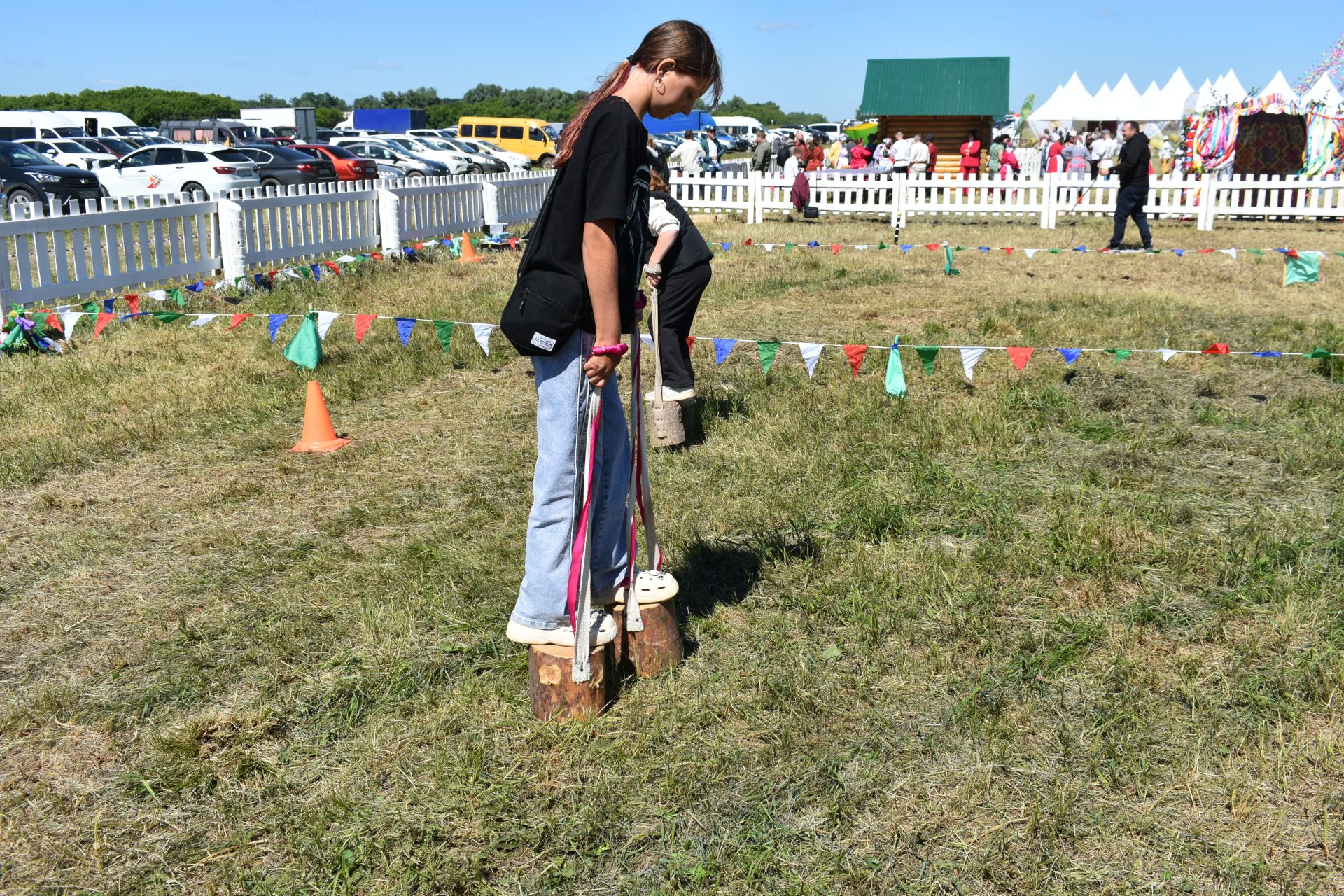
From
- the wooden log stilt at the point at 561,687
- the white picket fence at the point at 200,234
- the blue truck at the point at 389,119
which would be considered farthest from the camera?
the blue truck at the point at 389,119

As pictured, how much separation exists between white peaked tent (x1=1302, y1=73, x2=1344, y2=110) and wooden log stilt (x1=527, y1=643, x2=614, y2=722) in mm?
27176

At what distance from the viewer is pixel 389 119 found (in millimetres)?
57188

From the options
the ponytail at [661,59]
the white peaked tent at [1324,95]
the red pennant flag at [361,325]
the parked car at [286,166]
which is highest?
the white peaked tent at [1324,95]

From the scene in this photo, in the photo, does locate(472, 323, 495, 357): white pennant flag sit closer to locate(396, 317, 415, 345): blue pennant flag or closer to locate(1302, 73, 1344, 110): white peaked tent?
locate(396, 317, 415, 345): blue pennant flag

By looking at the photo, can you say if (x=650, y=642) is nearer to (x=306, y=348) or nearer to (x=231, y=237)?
(x=306, y=348)

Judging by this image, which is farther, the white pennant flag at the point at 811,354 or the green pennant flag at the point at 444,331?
the green pennant flag at the point at 444,331

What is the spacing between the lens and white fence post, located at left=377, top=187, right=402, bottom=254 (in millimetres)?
14148

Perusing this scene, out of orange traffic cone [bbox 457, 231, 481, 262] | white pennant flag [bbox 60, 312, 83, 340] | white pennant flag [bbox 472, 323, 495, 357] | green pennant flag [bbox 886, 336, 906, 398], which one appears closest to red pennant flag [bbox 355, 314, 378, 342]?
white pennant flag [bbox 472, 323, 495, 357]

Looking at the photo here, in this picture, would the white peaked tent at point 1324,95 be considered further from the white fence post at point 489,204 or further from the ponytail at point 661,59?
the ponytail at point 661,59

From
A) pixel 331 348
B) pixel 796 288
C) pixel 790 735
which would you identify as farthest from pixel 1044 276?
pixel 790 735

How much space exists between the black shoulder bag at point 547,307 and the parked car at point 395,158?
27711 millimetres

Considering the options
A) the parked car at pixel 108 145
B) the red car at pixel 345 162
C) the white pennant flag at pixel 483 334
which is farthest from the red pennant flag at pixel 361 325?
the parked car at pixel 108 145

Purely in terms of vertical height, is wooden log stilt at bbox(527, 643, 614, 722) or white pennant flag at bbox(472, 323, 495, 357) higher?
white pennant flag at bbox(472, 323, 495, 357)

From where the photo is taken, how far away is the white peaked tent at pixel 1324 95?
82.5 feet
